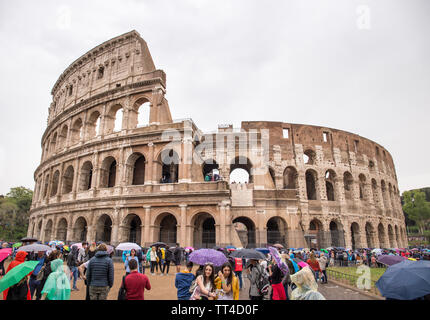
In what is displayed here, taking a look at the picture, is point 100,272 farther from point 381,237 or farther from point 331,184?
point 381,237

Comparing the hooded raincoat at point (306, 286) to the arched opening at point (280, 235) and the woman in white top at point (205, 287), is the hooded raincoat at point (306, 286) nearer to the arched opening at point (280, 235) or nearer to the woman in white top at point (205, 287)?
the woman in white top at point (205, 287)

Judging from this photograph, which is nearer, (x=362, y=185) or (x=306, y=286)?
(x=306, y=286)

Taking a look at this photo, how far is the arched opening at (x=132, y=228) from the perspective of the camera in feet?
63.5

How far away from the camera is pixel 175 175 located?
22.2 metres

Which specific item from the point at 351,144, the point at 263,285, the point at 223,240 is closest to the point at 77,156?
the point at 223,240

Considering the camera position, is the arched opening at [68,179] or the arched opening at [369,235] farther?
the arched opening at [369,235]

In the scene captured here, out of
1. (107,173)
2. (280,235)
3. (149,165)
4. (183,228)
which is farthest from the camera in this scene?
(107,173)

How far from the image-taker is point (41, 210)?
2525 centimetres

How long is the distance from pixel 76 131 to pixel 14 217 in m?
28.6

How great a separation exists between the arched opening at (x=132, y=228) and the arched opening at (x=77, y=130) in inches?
408

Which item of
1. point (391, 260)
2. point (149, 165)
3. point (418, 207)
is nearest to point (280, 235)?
point (149, 165)

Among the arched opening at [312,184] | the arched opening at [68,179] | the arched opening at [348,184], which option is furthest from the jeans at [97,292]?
the arched opening at [348,184]

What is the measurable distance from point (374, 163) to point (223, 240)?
74.2 feet
